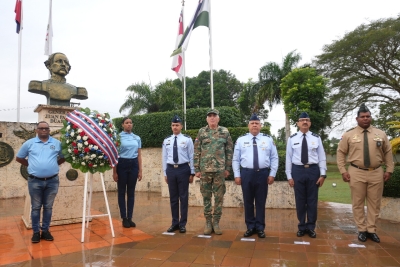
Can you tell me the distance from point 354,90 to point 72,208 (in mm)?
21147

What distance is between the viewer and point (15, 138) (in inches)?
336

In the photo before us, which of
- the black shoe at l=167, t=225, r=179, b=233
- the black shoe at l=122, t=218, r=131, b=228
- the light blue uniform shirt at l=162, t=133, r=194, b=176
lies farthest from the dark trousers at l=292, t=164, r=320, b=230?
the black shoe at l=122, t=218, r=131, b=228

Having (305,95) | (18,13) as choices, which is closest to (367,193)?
(18,13)

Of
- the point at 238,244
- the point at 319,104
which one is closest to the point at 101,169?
the point at 238,244

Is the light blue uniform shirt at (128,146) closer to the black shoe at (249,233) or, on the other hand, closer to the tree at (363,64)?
the black shoe at (249,233)

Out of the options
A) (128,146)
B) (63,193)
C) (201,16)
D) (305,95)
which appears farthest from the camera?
(305,95)

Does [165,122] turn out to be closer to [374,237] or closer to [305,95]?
[374,237]

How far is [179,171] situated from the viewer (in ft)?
14.9

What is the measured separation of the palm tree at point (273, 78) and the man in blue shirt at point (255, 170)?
52.1 feet

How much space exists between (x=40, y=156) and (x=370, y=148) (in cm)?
452

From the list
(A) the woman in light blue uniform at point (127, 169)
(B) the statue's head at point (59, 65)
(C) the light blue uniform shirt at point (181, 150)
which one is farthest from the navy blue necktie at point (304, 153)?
(B) the statue's head at point (59, 65)

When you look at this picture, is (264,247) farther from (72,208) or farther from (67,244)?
(72,208)

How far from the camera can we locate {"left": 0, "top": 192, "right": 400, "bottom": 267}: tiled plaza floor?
3291mm

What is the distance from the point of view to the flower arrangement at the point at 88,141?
13.4ft
